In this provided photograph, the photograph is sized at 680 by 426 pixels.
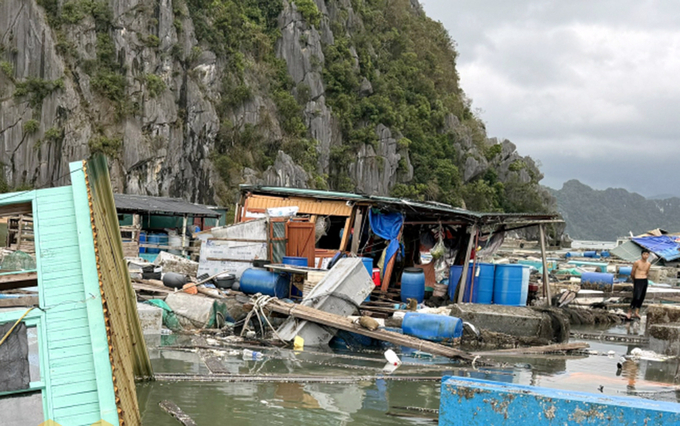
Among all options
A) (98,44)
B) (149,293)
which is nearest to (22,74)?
(98,44)

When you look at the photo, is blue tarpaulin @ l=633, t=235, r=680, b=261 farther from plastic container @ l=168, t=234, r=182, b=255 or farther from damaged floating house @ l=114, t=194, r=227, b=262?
plastic container @ l=168, t=234, r=182, b=255

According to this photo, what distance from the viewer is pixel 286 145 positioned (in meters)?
63.5

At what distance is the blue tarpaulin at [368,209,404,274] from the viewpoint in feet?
55.7

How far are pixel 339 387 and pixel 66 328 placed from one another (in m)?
4.59

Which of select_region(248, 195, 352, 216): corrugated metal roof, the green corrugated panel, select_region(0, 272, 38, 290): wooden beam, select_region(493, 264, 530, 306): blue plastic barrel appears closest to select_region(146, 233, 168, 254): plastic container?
select_region(248, 195, 352, 216): corrugated metal roof

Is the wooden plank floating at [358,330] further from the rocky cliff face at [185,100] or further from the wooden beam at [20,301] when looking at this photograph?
the rocky cliff face at [185,100]

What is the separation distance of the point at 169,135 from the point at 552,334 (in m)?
47.3

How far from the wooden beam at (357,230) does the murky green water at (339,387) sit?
6934 millimetres

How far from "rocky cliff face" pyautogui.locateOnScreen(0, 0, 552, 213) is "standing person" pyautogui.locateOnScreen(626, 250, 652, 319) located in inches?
1686

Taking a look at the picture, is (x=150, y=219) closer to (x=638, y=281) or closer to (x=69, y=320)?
→ (x=638, y=281)

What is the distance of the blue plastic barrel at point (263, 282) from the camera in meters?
14.0

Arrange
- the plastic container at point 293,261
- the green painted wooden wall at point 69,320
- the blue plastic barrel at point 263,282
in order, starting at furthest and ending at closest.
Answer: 1. the plastic container at point 293,261
2. the blue plastic barrel at point 263,282
3. the green painted wooden wall at point 69,320

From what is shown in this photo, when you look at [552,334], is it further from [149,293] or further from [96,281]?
[96,281]

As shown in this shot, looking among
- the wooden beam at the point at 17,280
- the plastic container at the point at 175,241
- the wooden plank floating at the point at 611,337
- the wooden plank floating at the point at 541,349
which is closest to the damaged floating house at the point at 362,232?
the wooden plank floating at the point at 611,337
